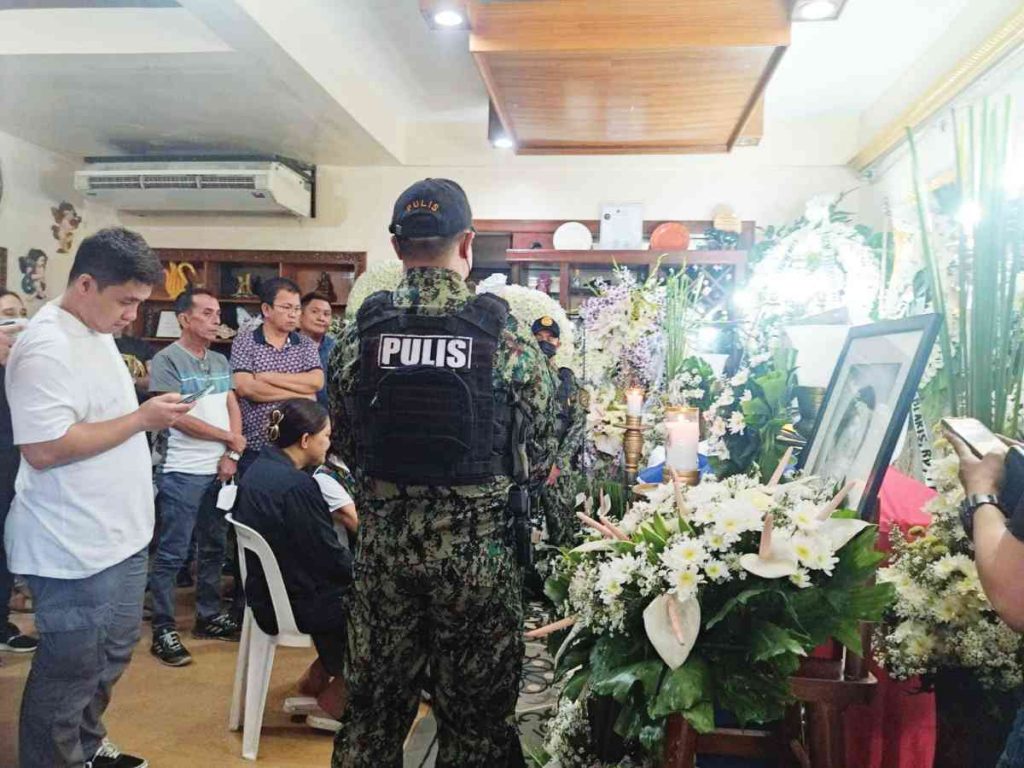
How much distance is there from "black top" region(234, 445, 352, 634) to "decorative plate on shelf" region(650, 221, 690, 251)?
3.73 meters

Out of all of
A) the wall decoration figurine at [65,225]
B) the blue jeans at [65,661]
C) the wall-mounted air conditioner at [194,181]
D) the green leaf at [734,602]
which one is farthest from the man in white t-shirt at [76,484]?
the wall decoration figurine at [65,225]

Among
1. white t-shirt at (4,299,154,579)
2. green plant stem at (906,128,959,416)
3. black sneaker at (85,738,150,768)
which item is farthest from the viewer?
black sneaker at (85,738,150,768)

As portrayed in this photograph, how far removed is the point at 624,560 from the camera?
40.4 inches

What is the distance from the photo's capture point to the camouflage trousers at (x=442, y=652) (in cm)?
162

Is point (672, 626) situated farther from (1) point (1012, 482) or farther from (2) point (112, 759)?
(2) point (112, 759)

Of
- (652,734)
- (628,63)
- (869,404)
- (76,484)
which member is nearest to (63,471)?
(76,484)

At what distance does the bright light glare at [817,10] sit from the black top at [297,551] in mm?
2497

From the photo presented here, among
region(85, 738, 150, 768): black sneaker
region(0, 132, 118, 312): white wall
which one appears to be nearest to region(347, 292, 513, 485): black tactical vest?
region(85, 738, 150, 768): black sneaker

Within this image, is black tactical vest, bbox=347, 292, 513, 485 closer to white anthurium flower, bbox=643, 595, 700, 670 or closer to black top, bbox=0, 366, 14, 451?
white anthurium flower, bbox=643, 595, 700, 670

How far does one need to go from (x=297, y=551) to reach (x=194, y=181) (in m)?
3.92

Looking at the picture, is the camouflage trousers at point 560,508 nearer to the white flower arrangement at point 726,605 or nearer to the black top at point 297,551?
the black top at point 297,551

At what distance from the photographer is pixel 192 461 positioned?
3264 millimetres

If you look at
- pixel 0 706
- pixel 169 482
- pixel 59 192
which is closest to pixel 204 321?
pixel 169 482

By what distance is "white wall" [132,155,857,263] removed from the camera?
216 inches
